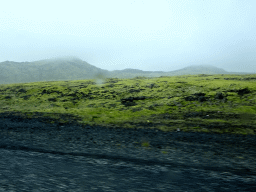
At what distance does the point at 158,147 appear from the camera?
18.2m

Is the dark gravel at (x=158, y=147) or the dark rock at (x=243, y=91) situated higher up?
the dark rock at (x=243, y=91)

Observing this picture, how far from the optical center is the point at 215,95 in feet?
166

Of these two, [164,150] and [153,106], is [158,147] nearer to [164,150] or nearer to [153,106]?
[164,150]

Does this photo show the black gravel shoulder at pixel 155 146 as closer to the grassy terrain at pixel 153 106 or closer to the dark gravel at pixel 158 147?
the dark gravel at pixel 158 147

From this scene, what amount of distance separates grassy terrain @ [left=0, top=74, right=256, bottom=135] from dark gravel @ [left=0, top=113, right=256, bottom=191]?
509 cm

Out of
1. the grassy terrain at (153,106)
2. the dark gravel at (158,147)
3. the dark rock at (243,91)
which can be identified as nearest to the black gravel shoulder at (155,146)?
the dark gravel at (158,147)

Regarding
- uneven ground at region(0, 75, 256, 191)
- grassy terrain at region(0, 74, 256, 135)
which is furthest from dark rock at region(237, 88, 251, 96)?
uneven ground at region(0, 75, 256, 191)

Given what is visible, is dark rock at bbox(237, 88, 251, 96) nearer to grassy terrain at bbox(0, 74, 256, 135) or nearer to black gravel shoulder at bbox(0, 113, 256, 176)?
grassy terrain at bbox(0, 74, 256, 135)

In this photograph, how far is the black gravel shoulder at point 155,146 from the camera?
576 inches

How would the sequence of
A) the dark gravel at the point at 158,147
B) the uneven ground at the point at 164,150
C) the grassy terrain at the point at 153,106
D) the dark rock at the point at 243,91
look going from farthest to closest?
the dark rock at the point at 243,91 → the grassy terrain at the point at 153,106 → the dark gravel at the point at 158,147 → the uneven ground at the point at 164,150

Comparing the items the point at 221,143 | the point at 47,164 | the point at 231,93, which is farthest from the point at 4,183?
the point at 231,93

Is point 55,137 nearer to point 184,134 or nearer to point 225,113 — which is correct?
point 184,134

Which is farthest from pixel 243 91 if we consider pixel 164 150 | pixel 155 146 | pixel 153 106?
pixel 164 150

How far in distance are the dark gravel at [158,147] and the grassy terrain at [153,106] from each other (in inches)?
200
